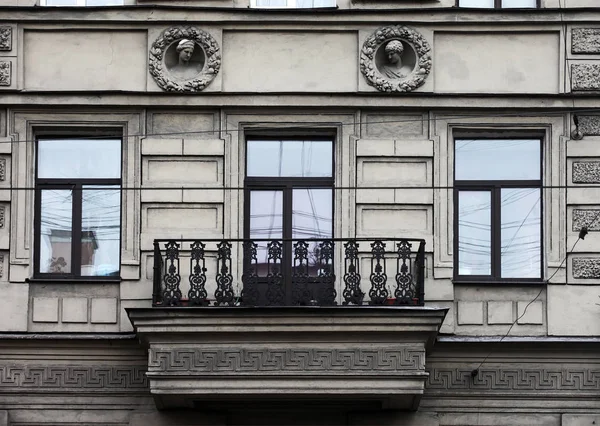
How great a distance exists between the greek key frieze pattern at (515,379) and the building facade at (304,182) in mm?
26

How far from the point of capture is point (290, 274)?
21.5 m

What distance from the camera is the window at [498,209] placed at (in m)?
22.4

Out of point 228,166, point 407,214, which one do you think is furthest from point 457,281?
point 228,166

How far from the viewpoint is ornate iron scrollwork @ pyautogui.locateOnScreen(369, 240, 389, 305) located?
70.4 ft

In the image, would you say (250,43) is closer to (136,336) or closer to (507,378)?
(136,336)

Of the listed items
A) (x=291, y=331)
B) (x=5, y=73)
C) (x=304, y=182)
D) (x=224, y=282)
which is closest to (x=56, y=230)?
(x=5, y=73)

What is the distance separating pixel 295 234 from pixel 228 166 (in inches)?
49.4

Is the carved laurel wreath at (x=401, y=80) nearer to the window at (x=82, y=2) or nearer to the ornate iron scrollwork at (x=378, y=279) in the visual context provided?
the ornate iron scrollwork at (x=378, y=279)

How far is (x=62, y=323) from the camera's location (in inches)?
873

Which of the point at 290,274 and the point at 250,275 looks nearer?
the point at 290,274

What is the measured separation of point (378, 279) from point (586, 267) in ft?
9.12

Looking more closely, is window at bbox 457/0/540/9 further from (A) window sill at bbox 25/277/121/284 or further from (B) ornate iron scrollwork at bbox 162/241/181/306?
(A) window sill at bbox 25/277/121/284

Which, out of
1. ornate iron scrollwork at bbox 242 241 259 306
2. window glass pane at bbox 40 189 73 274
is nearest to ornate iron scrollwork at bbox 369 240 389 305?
ornate iron scrollwork at bbox 242 241 259 306

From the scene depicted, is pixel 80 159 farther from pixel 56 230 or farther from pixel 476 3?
pixel 476 3
